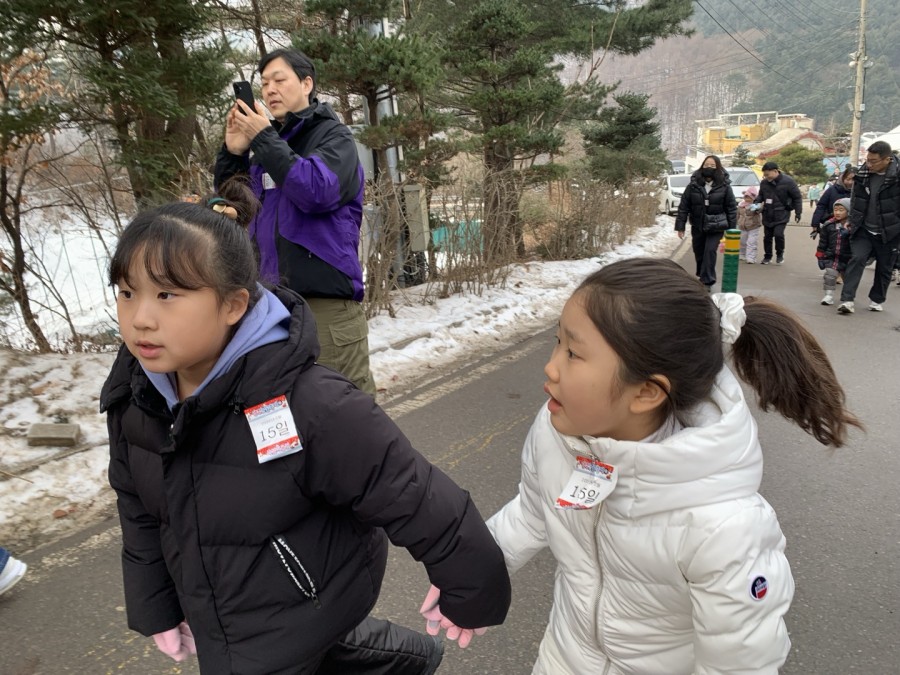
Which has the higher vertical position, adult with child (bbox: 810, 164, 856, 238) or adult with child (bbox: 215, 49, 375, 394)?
adult with child (bbox: 215, 49, 375, 394)

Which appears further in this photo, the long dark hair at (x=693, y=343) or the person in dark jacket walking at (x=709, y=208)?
the person in dark jacket walking at (x=709, y=208)

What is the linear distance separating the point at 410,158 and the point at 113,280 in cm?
656

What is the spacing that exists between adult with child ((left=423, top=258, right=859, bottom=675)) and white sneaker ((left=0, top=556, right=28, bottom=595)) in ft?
6.87

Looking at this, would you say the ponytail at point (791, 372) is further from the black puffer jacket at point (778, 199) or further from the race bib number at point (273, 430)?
the black puffer jacket at point (778, 199)

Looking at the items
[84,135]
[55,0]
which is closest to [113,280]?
[55,0]

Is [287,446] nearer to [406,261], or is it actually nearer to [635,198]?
[406,261]

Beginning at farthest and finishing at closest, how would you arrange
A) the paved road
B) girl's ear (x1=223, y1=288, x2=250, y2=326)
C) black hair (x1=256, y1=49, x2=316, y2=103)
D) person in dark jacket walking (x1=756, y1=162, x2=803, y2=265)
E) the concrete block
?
person in dark jacket walking (x1=756, y1=162, x2=803, y2=265) < the concrete block < black hair (x1=256, y1=49, x2=316, y2=103) < the paved road < girl's ear (x1=223, y1=288, x2=250, y2=326)

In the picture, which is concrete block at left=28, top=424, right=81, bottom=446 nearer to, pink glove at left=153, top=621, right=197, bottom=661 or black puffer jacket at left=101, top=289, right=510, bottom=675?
pink glove at left=153, top=621, right=197, bottom=661

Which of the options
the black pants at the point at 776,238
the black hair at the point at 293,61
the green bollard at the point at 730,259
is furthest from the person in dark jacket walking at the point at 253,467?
the black pants at the point at 776,238

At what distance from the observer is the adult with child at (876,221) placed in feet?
24.2

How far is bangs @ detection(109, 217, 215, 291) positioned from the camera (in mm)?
1314

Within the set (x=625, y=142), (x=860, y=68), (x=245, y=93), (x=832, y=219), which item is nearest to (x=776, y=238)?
(x=832, y=219)

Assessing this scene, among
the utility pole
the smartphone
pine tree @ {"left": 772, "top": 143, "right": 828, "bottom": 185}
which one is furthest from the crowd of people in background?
pine tree @ {"left": 772, "top": 143, "right": 828, "bottom": 185}

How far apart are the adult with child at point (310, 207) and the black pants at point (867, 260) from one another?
6.83 m
